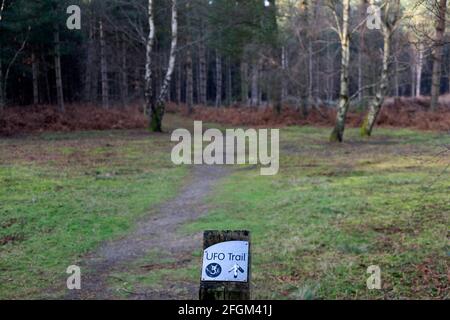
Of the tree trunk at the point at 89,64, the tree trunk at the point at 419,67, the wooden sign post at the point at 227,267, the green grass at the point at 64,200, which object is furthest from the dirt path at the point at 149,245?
the tree trunk at the point at 89,64

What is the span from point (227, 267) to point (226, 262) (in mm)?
38

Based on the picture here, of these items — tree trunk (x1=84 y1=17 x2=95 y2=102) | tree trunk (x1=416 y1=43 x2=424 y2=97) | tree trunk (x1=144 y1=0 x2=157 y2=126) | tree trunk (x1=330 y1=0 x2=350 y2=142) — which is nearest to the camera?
tree trunk (x1=416 y1=43 x2=424 y2=97)

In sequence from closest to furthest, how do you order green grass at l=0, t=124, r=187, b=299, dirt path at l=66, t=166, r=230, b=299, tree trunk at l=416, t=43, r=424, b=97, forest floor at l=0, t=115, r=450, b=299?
dirt path at l=66, t=166, r=230, b=299 < forest floor at l=0, t=115, r=450, b=299 < green grass at l=0, t=124, r=187, b=299 < tree trunk at l=416, t=43, r=424, b=97

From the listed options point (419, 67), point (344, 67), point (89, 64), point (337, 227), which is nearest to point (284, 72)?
point (344, 67)

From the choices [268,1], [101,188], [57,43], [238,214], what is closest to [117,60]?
[57,43]

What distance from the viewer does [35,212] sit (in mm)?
10617

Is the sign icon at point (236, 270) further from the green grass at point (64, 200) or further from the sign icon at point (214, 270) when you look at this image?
the green grass at point (64, 200)

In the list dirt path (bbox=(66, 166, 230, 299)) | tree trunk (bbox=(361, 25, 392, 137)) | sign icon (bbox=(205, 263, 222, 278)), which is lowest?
dirt path (bbox=(66, 166, 230, 299))

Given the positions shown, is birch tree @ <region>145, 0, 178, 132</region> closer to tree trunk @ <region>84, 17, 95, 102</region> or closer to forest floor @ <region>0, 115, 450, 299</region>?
forest floor @ <region>0, 115, 450, 299</region>

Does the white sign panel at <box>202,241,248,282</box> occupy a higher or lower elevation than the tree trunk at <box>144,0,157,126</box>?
lower

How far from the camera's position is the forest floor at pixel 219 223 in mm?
6738

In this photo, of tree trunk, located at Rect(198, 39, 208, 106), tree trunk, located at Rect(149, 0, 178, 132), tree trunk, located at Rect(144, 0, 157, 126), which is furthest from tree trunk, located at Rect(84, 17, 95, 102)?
tree trunk, located at Rect(149, 0, 178, 132)

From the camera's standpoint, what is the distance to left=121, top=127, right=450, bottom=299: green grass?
21.6 ft
